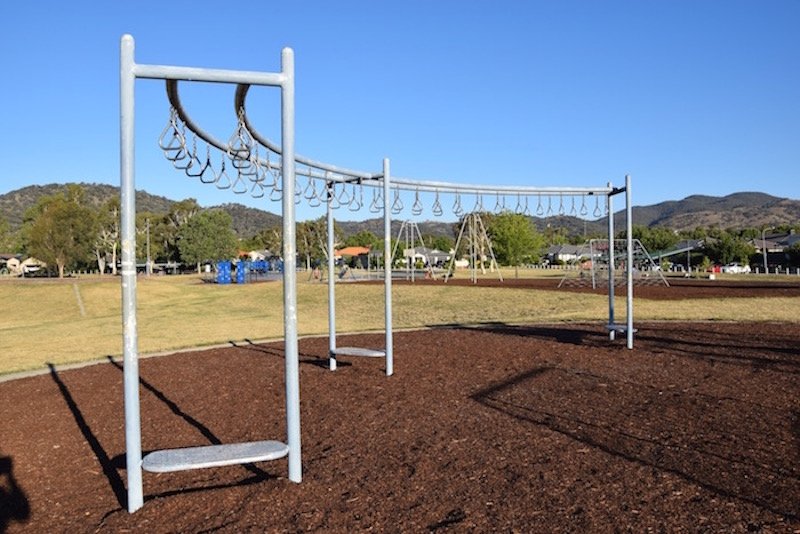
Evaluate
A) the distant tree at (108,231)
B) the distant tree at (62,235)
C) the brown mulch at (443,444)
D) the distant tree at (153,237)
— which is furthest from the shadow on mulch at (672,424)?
the distant tree at (153,237)

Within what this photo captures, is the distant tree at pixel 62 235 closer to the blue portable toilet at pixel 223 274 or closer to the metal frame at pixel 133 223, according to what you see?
the blue portable toilet at pixel 223 274

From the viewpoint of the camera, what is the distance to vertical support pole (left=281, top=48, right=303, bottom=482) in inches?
188

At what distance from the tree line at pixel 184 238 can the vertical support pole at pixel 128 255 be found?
44021 millimetres

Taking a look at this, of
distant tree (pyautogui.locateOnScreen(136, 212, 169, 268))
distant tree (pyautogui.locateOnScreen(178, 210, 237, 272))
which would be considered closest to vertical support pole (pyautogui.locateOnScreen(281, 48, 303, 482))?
distant tree (pyautogui.locateOnScreen(178, 210, 237, 272))

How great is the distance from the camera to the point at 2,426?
7039 mm

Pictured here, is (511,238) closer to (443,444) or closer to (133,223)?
(443,444)

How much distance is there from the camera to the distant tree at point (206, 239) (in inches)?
3378

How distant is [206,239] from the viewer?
85.5m

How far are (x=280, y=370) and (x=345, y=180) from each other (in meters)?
3.05

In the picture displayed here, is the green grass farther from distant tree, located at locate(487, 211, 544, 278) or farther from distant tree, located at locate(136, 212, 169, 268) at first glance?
Answer: distant tree, located at locate(136, 212, 169, 268)

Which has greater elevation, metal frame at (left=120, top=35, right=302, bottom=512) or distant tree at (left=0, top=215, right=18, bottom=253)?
distant tree at (left=0, top=215, right=18, bottom=253)

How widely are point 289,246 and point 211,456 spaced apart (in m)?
1.61

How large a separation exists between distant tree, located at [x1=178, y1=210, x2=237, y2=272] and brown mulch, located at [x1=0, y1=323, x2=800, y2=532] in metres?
78.3

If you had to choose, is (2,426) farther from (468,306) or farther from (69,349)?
(468,306)
